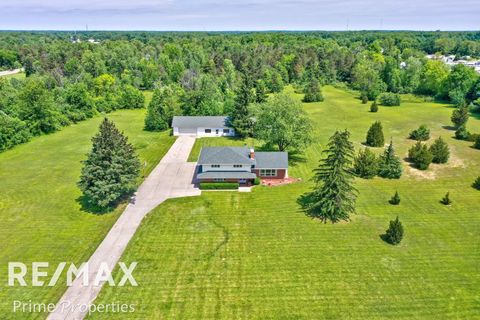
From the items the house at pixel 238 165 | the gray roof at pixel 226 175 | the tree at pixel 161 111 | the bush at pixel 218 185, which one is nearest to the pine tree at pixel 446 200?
the house at pixel 238 165

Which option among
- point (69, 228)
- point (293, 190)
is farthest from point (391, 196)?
point (69, 228)

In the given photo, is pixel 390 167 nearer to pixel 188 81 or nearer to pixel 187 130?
pixel 187 130

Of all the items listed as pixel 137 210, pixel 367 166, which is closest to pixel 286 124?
pixel 367 166

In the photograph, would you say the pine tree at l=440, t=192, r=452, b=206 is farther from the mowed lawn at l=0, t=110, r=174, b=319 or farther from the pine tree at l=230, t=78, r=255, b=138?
the mowed lawn at l=0, t=110, r=174, b=319

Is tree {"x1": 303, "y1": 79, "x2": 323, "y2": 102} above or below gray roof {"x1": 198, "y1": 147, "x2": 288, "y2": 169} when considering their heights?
above

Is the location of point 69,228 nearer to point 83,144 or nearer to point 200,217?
point 200,217

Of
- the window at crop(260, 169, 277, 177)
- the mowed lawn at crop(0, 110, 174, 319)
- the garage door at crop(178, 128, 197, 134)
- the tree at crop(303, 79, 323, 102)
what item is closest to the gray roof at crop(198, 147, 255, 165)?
the window at crop(260, 169, 277, 177)
